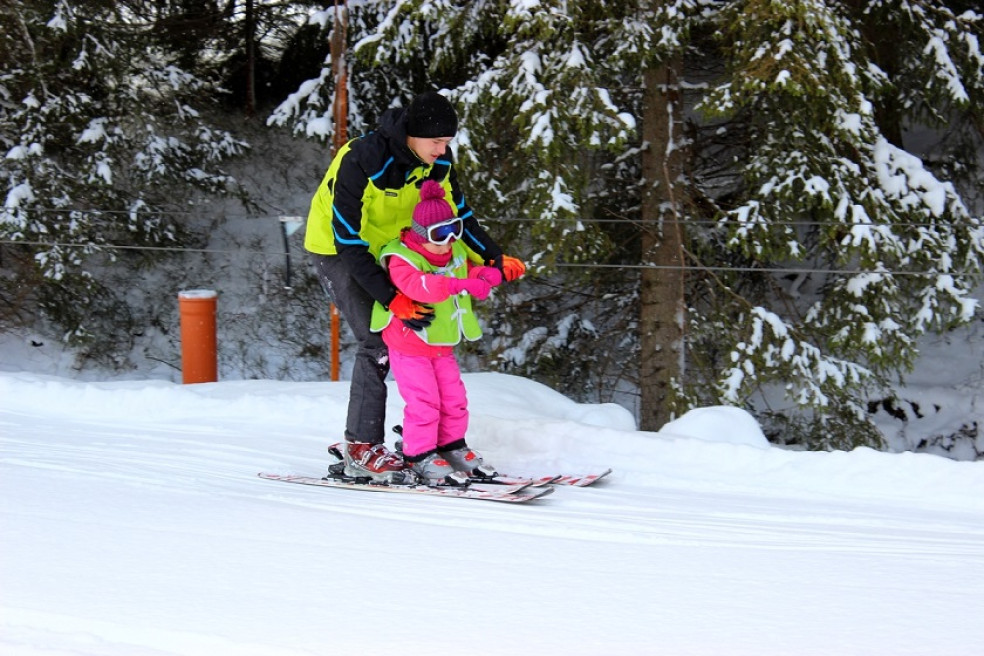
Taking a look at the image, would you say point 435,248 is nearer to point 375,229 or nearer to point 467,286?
point 467,286

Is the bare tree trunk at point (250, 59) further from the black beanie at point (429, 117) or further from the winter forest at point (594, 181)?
the black beanie at point (429, 117)

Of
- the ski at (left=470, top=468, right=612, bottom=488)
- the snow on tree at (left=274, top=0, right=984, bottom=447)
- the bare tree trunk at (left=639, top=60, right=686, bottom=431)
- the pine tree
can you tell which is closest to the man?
the ski at (left=470, top=468, right=612, bottom=488)

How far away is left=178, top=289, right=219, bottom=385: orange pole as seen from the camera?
21.1 feet

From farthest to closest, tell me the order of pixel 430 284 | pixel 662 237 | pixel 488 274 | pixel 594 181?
pixel 594 181, pixel 662 237, pixel 488 274, pixel 430 284

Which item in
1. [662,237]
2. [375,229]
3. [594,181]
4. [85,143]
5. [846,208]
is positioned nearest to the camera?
[375,229]

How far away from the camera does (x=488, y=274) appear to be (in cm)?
371

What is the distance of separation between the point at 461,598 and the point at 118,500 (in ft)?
5.26

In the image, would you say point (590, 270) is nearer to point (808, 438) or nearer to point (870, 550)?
point (808, 438)

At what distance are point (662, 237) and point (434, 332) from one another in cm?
407

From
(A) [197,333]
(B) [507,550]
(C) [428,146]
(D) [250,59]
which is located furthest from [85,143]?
(B) [507,550]

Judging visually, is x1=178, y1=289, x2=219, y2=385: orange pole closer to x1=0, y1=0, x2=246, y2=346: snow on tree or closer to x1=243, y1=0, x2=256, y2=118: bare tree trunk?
x1=0, y1=0, x2=246, y2=346: snow on tree

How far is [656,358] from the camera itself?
7.59 meters

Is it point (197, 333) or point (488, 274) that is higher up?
point (488, 274)

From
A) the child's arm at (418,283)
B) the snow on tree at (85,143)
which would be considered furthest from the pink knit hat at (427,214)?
the snow on tree at (85,143)
